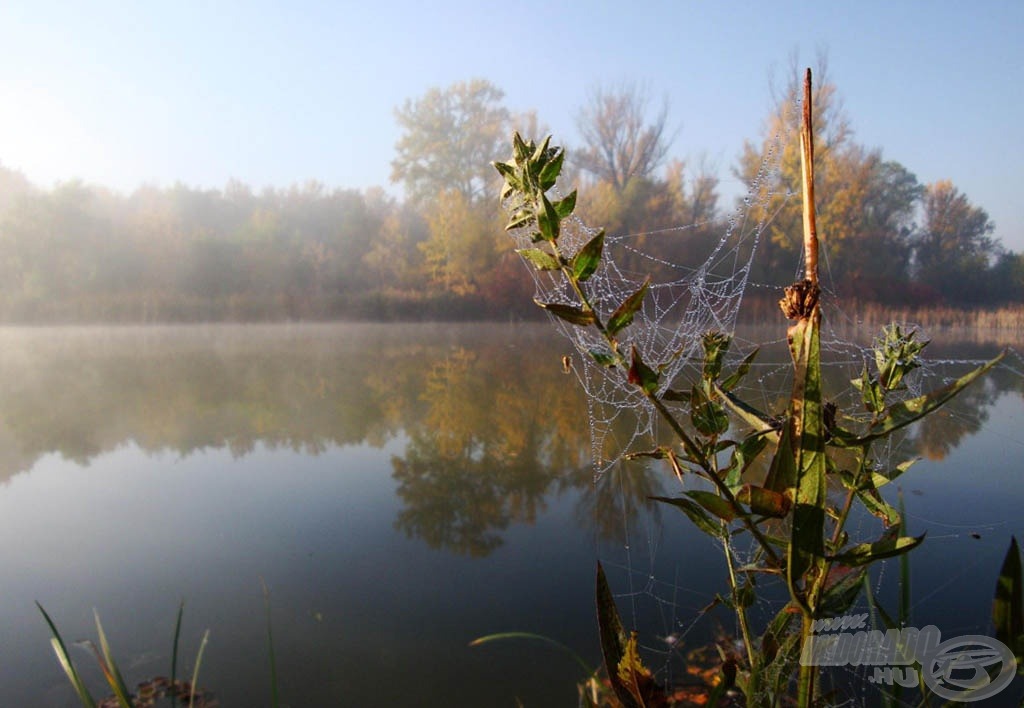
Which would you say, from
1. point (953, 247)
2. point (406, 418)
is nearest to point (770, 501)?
point (406, 418)

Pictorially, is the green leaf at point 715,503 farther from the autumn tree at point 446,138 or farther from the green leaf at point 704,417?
the autumn tree at point 446,138

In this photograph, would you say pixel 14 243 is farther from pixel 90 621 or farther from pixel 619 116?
pixel 90 621

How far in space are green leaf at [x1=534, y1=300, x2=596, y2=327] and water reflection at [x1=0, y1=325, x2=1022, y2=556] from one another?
1863 millimetres

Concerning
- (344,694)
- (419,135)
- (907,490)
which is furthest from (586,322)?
(419,135)

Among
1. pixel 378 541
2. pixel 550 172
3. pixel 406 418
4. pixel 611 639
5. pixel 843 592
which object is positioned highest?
pixel 550 172

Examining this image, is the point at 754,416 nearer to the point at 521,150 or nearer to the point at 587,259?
the point at 587,259

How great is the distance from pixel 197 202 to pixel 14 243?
661 cm

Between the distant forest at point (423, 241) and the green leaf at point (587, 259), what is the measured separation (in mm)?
10692

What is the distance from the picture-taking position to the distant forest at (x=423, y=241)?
14.3m

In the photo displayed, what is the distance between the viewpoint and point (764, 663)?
0.77 m

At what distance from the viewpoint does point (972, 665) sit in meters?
0.56

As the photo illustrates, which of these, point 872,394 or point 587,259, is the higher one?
point 587,259

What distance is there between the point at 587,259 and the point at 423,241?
19236 mm

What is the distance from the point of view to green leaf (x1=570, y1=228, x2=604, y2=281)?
506mm
